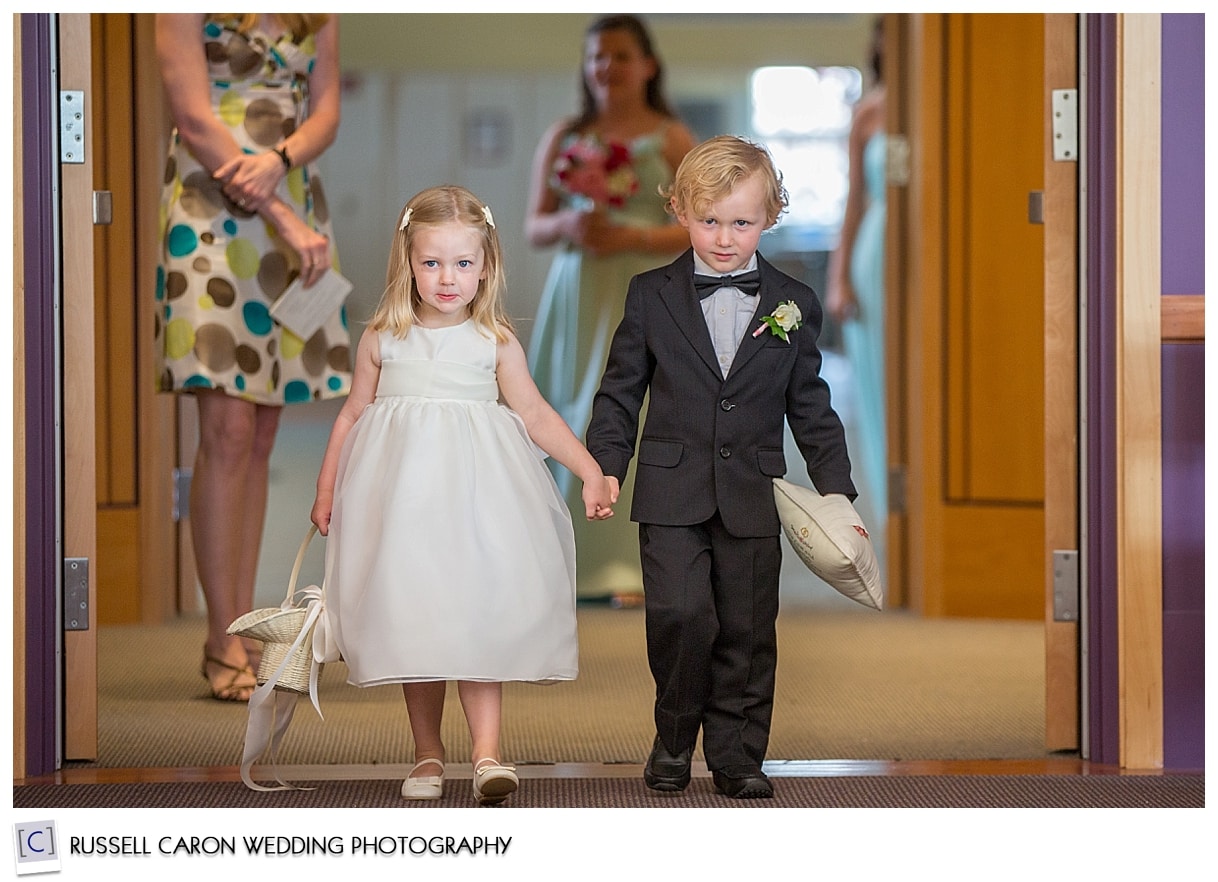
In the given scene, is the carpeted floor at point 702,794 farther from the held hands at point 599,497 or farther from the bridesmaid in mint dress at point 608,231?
the bridesmaid in mint dress at point 608,231

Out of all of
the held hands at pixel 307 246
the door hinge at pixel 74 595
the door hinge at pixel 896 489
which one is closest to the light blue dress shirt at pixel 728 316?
the held hands at pixel 307 246

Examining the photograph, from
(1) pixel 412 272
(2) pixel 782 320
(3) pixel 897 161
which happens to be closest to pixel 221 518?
(1) pixel 412 272

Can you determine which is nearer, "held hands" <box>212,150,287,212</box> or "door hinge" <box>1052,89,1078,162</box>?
"door hinge" <box>1052,89,1078,162</box>

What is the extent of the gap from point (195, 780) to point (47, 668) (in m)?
0.31

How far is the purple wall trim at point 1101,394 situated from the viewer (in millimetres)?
2414

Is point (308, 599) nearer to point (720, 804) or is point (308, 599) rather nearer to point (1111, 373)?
point (720, 804)

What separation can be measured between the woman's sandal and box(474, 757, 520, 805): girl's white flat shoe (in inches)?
38.4

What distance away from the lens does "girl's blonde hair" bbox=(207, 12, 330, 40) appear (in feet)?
9.37

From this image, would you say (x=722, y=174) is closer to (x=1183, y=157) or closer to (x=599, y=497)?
(x=599, y=497)

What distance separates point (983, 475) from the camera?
4.15 metres

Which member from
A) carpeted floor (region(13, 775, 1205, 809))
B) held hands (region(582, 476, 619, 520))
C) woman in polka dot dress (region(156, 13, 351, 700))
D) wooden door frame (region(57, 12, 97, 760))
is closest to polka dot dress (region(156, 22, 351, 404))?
woman in polka dot dress (region(156, 13, 351, 700))

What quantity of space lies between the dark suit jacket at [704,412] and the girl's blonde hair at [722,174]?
0.34 feet

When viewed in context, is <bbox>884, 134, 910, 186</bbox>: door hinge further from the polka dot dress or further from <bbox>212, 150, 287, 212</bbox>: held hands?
<bbox>212, 150, 287, 212</bbox>: held hands
